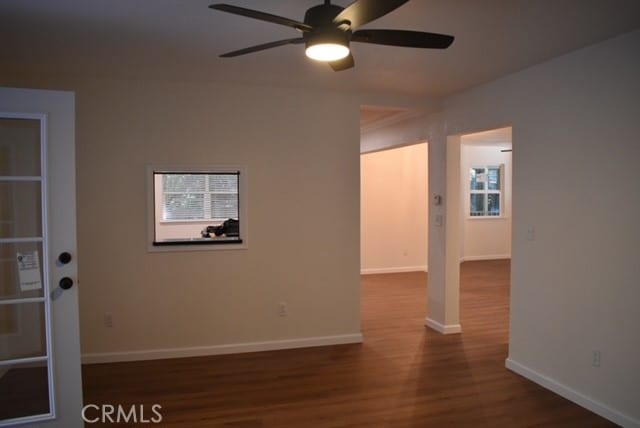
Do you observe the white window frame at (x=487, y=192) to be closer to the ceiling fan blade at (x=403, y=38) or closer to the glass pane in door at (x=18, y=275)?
the ceiling fan blade at (x=403, y=38)

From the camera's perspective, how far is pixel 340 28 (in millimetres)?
2098

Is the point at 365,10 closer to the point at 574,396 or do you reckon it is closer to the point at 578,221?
the point at 578,221

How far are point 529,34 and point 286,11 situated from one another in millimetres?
1578

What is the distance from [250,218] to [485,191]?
7445 millimetres

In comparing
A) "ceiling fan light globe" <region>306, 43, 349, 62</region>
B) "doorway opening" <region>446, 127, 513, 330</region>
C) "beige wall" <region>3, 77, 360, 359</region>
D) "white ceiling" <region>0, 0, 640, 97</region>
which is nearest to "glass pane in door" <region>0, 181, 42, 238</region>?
"white ceiling" <region>0, 0, 640, 97</region>

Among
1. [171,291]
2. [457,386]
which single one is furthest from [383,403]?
[171,291]

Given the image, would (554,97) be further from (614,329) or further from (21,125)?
(21,125)

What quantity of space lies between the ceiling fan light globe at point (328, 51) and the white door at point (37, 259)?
1.55 meters

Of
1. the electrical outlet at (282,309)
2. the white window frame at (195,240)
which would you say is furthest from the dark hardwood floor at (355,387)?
the white window frame at (195,240)

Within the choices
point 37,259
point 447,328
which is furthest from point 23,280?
point 447,328

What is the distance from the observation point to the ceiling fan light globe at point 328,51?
7.14ft

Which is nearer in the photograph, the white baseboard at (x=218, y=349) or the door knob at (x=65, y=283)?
the door knob at (x=65, y=283)

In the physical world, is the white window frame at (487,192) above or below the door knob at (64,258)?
above

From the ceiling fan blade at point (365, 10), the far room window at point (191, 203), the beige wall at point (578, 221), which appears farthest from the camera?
the far room window at point (191, 203)
